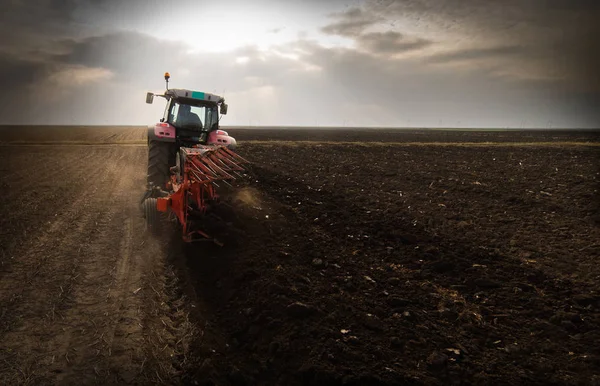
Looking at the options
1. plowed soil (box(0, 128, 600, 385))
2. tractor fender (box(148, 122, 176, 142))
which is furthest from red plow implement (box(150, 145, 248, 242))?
tractor fender (box(148, 122, 176, 142))

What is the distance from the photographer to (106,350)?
367cm

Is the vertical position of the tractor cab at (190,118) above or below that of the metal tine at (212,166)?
above

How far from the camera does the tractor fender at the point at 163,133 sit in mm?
9115

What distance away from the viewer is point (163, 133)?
918cm

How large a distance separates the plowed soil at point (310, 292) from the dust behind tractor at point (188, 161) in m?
0.52

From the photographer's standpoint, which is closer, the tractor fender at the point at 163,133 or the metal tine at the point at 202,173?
the metal tine at the point at 202,173

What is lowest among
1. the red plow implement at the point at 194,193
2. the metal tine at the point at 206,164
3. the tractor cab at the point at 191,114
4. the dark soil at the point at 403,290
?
the dark soil at the point at 403,290

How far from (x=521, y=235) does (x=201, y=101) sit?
821 cm

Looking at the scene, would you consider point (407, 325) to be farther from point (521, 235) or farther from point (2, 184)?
point (2, 184)

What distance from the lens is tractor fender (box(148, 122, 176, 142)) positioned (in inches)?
359

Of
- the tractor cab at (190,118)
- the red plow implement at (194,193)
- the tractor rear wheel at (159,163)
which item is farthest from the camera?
the tractor cab at (190,118)

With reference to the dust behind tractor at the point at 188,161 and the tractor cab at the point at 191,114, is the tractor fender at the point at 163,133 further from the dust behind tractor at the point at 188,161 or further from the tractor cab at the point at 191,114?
the tractor cab at the point at 191,114

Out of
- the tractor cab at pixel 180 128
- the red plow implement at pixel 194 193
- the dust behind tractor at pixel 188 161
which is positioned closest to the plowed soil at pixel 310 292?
the red plow implement at pixel 194 193

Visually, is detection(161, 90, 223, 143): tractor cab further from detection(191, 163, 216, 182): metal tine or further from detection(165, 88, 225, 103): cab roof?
detection(191, 163, 216, 182): metal tine
